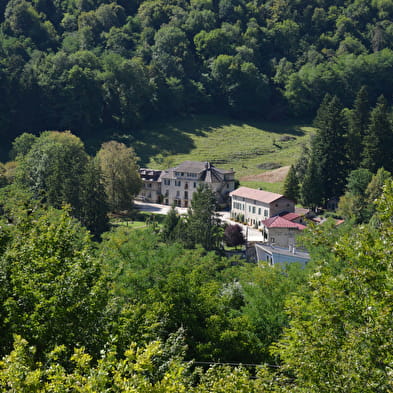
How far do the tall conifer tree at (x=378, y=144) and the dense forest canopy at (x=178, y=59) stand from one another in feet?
126

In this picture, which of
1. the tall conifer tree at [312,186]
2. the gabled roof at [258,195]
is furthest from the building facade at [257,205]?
the tall conifer tree at [312,186]

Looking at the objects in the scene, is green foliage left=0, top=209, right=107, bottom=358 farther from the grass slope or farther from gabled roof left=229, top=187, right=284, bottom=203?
the grass slope

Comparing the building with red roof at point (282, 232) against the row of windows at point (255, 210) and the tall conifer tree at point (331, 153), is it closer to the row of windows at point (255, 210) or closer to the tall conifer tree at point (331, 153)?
the row of windows at point (255, 210)

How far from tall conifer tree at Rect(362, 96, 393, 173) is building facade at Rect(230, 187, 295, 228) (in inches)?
480

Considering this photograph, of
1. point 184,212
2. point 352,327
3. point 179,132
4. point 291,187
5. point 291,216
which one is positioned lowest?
point 184,212

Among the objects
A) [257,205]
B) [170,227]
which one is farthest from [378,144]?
[170,227]

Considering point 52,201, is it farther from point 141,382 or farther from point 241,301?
point 141,382

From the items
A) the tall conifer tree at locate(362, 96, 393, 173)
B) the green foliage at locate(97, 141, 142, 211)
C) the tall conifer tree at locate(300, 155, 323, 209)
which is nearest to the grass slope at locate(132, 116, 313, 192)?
the tall conifer tree at locate(300, 155, 323, 209)

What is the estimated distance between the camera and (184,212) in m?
70.9

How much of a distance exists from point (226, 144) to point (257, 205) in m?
30.6

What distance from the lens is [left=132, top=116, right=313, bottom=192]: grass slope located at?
83.9m

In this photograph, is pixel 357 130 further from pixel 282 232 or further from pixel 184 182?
pixel 184 182

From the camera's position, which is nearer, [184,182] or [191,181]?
[191,181]

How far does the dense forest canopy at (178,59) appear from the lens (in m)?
92.8
